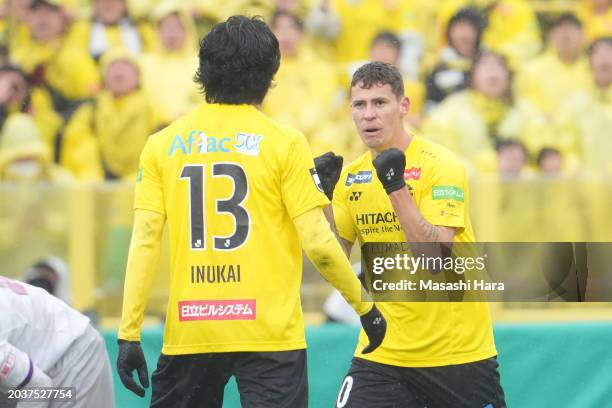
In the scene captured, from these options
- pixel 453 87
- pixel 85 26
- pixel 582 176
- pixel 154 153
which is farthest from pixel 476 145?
pixel 154 153

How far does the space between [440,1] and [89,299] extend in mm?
4980

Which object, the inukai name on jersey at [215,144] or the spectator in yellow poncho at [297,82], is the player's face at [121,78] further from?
the inukai name on jersey at [215,144]

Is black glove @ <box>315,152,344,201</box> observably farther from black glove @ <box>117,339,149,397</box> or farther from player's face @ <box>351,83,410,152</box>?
black glove @ <box>117,339,149,397</box>

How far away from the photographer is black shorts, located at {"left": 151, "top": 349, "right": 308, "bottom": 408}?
14.4 ft

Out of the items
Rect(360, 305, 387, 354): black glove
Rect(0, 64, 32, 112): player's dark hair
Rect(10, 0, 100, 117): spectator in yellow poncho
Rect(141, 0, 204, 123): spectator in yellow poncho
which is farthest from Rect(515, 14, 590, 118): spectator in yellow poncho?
Rect(360, 305, 387, 354): black glove

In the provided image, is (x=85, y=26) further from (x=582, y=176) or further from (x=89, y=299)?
(x=582, y=176)

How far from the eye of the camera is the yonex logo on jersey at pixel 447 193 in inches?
210

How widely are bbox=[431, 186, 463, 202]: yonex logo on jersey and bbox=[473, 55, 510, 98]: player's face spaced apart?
4595 millimetres

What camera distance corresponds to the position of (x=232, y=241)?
14.4ft

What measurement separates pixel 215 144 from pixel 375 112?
122 cm

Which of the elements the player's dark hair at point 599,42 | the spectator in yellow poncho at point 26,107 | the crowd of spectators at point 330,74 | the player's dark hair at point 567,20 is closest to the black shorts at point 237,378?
the crowd of spectators at point 330,74

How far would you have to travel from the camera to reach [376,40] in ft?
33.0

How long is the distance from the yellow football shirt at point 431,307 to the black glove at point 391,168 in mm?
353

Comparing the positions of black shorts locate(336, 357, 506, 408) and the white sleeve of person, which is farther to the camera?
black shorts locate(336, 357, 506, 408)
